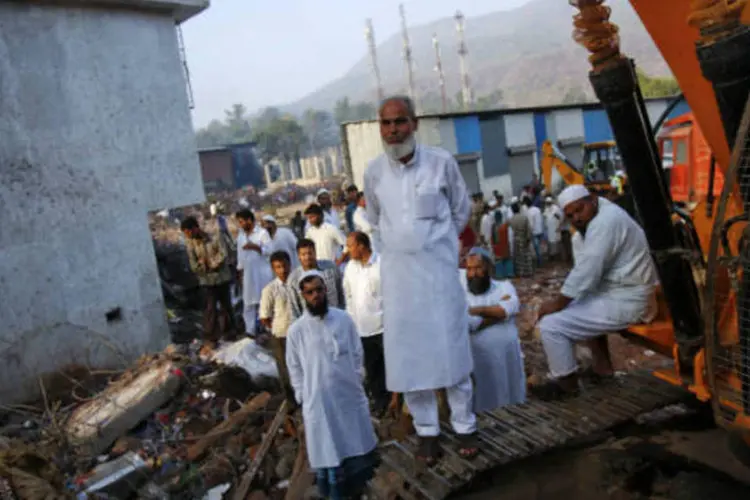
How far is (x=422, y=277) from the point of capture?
10.4 feet

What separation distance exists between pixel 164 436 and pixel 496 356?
3571 mm

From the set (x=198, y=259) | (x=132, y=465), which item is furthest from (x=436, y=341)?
(x=198, y=259)

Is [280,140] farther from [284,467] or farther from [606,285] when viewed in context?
[606,285]

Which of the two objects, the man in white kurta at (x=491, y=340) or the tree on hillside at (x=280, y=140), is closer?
the man in white kurta at (x=491, y=340)

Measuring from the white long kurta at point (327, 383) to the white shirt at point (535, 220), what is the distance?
9932mm

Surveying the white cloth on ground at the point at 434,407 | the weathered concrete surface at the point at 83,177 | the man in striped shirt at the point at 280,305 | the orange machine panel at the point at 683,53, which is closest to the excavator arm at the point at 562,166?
the weathered concrete surface at the point at 83,177

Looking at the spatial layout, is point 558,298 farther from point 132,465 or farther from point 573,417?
point 132,465

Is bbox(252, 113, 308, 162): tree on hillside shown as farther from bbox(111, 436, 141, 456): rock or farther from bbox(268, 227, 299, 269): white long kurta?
bbox(111, 436, 141, 456): rock

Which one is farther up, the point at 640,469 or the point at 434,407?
the point at 434,407

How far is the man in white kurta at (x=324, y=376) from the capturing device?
4242mm

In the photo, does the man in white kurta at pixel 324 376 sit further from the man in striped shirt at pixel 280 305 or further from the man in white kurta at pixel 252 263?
the man in white kurta at pixel 252 263

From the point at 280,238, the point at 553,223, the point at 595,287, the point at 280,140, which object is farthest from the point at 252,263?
the point at 280,140

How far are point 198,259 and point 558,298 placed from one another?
555 cm

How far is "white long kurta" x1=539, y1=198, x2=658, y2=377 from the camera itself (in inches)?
152
